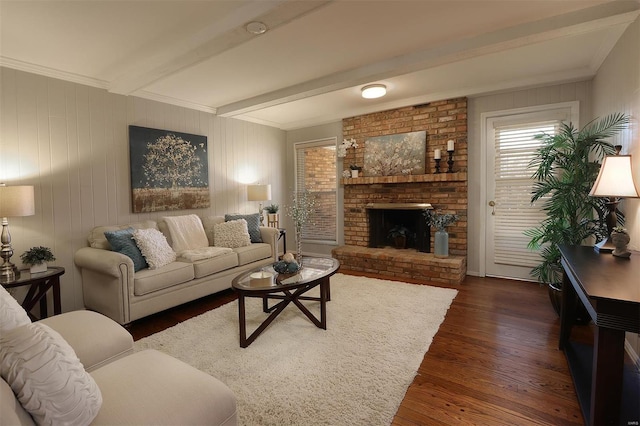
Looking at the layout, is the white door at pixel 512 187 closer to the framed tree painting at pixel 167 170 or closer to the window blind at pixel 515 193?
the window blind at pixel 515 193

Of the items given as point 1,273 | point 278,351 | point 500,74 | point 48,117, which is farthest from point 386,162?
point 1,273

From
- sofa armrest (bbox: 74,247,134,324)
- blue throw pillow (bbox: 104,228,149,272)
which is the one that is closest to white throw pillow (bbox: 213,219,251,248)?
blue throw pillow (bbox: 104,228,149,272)

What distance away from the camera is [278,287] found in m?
2.46

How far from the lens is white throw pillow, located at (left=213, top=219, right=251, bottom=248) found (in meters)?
4.10

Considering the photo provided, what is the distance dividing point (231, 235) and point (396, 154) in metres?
2.72

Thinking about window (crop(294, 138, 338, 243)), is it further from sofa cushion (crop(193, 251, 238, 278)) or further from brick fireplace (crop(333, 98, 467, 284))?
sofa cushion (crop(193, 251, 238, 278))

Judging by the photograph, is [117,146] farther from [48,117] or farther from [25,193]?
[25,193]

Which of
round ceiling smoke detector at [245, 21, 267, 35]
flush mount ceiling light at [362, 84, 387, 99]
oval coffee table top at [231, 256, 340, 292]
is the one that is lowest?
oval coffee table top at [231, 256, 340, 292]

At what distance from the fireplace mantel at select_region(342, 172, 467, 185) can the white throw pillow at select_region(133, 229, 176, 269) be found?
2.95m

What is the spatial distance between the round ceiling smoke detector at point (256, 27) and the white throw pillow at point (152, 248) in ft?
7.36

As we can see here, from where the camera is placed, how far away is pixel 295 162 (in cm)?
603

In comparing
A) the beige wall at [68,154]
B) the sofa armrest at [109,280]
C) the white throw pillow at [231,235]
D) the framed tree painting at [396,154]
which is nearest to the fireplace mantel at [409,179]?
the framed tree painting at [396,154]

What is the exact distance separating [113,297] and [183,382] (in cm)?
204

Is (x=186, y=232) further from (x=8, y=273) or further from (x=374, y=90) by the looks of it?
(x=374, y=90)
